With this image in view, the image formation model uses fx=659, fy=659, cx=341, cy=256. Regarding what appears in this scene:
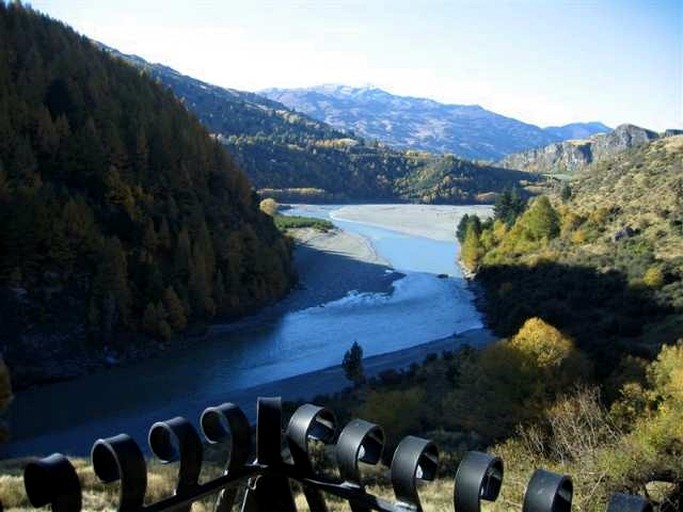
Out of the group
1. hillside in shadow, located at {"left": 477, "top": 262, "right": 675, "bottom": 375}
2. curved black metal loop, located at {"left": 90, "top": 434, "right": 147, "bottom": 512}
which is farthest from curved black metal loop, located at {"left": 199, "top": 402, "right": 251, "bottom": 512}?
hillside in shadow, located at {"left": 477, "top": 262, "right": 675, "bottom": 375}

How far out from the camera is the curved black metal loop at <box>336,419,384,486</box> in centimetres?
235

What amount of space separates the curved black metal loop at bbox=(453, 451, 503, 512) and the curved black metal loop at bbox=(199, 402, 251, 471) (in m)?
0.87

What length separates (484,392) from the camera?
26625mm

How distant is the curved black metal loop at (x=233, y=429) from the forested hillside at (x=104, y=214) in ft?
128

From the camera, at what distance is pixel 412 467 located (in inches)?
87.0

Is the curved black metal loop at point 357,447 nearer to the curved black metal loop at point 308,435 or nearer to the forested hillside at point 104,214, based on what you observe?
the curved black metal loop at point 308,435

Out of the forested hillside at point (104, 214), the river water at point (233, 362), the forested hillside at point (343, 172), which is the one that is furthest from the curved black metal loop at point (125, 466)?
the forested hillside at point (343, 172)

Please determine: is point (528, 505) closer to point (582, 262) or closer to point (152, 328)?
point (152, 328)

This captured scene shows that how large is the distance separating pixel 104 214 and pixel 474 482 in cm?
5393

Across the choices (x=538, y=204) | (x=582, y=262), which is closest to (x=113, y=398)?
(x=582, y=262)

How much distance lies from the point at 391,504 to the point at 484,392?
25.4m

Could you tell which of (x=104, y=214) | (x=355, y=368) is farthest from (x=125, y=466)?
(x=104, y=214)

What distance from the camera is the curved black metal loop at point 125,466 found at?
2115 mm

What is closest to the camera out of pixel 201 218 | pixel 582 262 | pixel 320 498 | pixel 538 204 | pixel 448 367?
pixel 320 498
